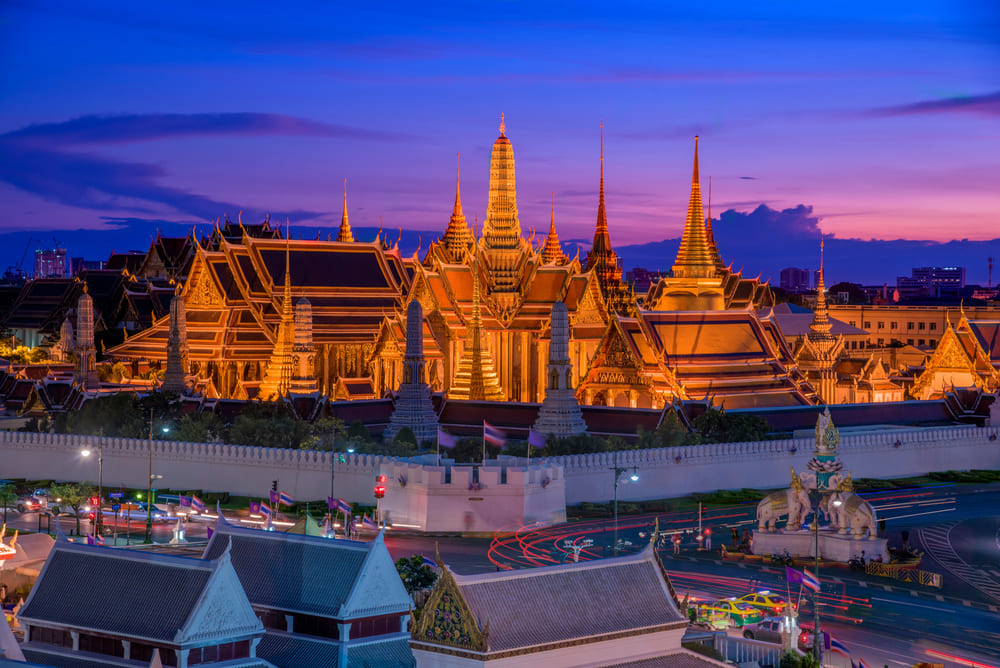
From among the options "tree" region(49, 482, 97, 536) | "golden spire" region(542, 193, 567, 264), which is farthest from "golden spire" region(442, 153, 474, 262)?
"tree" region(49, 482, 97, 536)

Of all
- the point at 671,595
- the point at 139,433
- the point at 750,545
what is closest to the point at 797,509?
the point at 750,545

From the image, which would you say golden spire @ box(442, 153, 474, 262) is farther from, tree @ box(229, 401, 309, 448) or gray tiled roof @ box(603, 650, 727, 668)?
gray tiled roof @ box(603, 650, 727, 668)

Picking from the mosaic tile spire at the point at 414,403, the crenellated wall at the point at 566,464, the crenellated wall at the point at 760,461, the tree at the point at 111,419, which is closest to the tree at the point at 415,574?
the crenellated wall at the point at 566,464

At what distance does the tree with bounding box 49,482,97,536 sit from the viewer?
55438 millimetres

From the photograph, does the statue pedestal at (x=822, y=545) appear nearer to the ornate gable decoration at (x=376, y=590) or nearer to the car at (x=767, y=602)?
the car at (x=767, y=602)

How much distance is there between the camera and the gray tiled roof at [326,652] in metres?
32.4

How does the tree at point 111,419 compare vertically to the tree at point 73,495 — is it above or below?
above

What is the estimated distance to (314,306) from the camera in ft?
299

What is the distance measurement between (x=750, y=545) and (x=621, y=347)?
25.4m

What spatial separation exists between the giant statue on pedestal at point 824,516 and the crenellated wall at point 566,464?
27.0 ft

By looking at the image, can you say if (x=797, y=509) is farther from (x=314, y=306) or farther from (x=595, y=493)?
(x=314, y=306)

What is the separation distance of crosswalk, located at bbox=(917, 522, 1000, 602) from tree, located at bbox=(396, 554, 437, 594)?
15.0 metres

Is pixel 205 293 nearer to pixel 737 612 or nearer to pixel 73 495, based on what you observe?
pixel 73 495

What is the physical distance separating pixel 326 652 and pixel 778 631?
10739 mm
